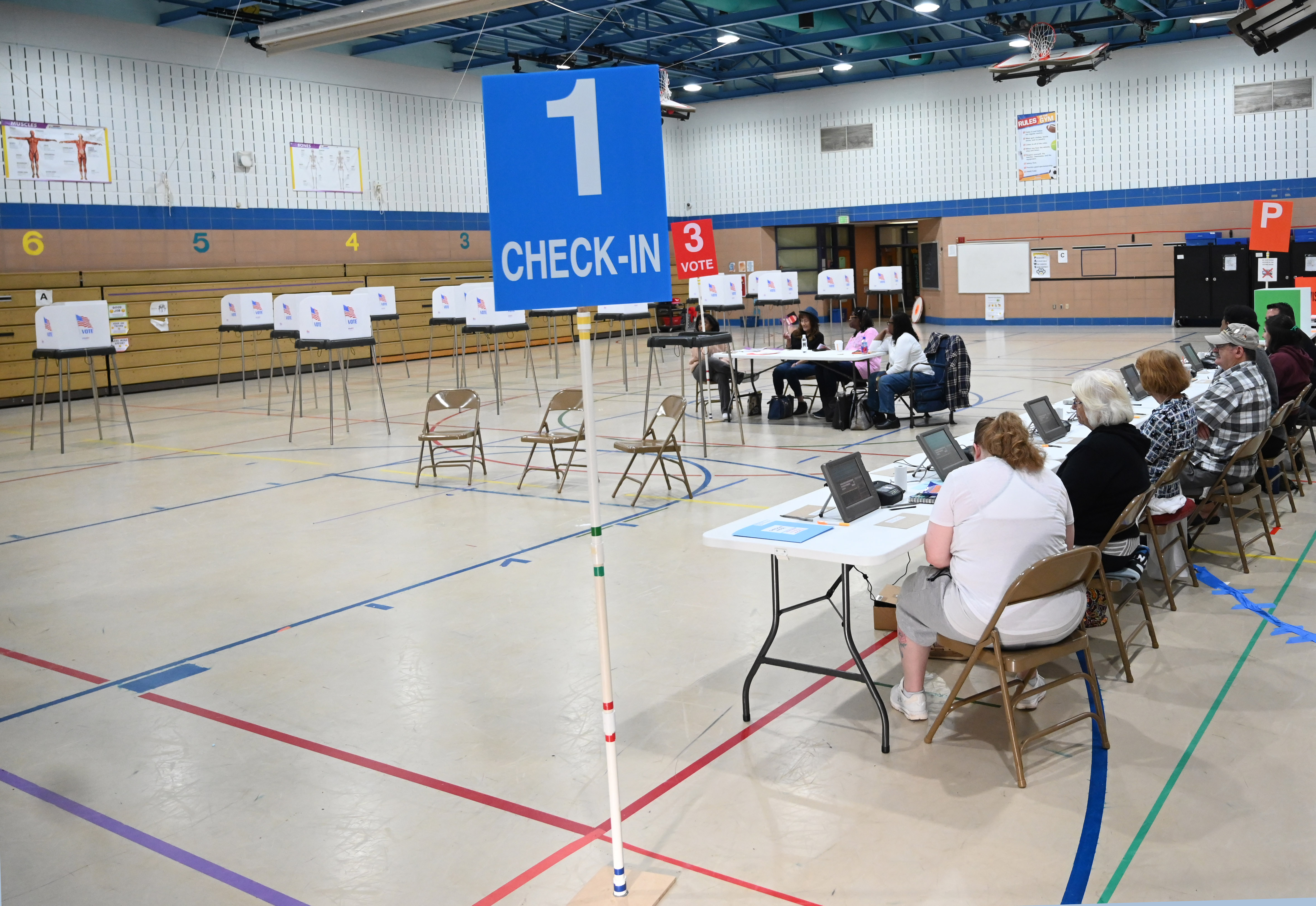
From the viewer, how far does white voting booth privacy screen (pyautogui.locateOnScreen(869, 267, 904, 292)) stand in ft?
66.1

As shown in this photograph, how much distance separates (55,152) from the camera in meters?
15.4

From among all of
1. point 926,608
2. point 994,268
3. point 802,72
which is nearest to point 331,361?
point 926,608

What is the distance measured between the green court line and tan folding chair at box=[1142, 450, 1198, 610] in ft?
1.34

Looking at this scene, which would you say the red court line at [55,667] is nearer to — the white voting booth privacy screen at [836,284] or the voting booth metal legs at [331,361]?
the voting booth metal legs at [331,361]

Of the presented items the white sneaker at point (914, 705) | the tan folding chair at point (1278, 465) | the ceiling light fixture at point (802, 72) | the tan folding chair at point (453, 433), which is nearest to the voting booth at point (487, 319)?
the tan folding chair at point (453, 433)

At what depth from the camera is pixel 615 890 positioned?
9.54 ft

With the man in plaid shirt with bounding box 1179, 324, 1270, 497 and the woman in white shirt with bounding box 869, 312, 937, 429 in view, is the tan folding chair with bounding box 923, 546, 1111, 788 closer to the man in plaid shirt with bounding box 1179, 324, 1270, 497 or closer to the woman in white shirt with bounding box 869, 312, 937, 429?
the man in plaid shirt with bounding box 1179, 324, 1270, 497

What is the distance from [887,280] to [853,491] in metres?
16.8

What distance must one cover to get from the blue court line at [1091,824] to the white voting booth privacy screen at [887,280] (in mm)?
16857

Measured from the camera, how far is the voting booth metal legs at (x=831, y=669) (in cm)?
374

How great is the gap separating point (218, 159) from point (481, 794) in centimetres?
1662

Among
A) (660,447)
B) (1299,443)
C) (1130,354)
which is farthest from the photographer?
(1130,354)

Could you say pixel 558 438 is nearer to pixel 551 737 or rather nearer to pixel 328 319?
pixel 328 319

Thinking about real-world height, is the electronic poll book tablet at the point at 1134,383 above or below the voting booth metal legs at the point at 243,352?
below
